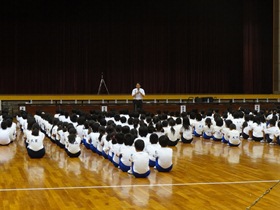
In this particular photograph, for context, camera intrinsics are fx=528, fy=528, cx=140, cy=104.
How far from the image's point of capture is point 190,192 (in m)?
9.06

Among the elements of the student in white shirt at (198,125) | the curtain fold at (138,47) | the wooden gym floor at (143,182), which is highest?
the curtain fold at (138,47)

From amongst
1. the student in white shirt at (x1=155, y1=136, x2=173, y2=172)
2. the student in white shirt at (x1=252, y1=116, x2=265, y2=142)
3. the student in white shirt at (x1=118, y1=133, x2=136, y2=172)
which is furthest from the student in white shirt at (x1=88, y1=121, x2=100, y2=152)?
the student in white shirt at (x1=252, y1=116, x2=265, y2=142)

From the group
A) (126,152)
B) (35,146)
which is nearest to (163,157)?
(126,152)

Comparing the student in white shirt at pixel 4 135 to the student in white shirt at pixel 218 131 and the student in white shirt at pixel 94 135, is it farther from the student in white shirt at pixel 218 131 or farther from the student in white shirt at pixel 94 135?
the student in white shirt at pixel 218 131

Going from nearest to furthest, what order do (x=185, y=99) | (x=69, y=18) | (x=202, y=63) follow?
(x=185, y=99)
(x=69, y=18)
(x=202, y=63)

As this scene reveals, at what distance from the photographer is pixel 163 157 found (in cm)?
1082

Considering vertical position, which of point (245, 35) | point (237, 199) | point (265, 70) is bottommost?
point (237, 199)

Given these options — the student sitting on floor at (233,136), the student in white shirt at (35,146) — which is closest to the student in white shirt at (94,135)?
the student in white shirt at (35,146)

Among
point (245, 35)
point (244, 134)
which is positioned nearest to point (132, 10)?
point (245, 35)

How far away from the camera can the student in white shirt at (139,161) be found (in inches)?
397

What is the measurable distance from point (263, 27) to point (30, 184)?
26483mm

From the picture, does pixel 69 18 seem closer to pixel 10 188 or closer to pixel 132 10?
pixel 132 10

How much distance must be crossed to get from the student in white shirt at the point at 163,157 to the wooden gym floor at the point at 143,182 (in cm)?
17

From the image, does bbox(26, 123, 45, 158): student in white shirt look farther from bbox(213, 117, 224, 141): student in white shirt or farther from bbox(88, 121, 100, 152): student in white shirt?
bbox(213, 117, 224, 141): student in white shirt
